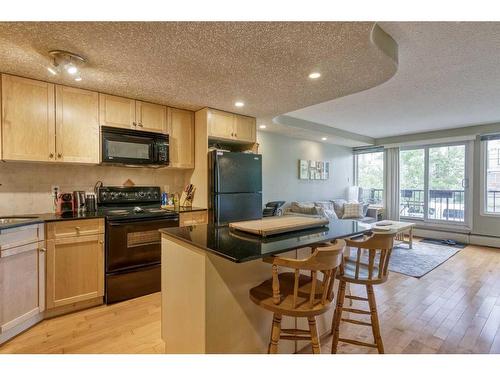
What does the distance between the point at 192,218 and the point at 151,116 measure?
1.31 metres

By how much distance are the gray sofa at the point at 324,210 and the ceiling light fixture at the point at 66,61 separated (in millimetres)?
3409

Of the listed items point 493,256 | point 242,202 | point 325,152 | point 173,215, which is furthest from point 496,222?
point 173,215

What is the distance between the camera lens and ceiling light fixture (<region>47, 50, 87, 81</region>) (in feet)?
6.21

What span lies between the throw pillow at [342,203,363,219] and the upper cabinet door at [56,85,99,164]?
4938 millimetres

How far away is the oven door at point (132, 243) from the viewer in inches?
101

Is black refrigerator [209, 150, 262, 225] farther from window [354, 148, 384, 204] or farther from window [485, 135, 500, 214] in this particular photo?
window [485, 135, 500, 214]

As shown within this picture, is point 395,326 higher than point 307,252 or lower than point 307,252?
lower

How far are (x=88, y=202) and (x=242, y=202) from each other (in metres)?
1.76

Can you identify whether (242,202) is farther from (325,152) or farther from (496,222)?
(496,222)

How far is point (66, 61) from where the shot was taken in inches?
76.4

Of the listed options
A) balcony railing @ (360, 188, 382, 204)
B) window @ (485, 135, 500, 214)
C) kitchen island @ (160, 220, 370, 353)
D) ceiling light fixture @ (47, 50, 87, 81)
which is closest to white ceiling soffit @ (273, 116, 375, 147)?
balcony railing @ (360, 188, 382, 204)

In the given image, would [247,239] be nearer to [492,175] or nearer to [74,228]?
[74,228]

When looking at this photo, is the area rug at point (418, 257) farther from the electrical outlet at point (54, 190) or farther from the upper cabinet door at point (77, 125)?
the electrical outlet at point (54, 190)

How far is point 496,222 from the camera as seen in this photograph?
195 inches
